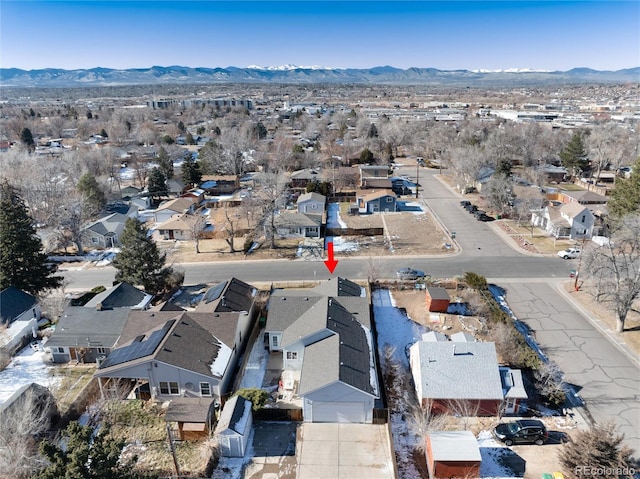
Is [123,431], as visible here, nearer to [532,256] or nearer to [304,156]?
[532,256]

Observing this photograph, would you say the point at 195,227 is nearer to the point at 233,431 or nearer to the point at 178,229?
the point at 178,229

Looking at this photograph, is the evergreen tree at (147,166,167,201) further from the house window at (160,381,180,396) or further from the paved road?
the house window at (160,381,180,396)

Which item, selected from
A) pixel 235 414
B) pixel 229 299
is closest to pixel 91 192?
pixel 229 299

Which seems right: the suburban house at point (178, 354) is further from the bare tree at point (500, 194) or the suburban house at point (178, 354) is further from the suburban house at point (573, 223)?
the bare tree at point (500, 194)

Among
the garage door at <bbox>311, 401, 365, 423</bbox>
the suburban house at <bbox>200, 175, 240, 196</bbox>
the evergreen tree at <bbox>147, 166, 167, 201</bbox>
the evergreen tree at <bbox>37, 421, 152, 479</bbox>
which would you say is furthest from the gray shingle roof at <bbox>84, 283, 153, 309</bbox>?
the suburban house at <bbox>200, 175, 240, 196</bbox>

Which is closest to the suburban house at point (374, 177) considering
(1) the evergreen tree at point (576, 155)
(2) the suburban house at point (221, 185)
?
(2) the suburban house at point (221, 185)

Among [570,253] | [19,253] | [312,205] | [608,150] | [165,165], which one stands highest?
[608,150]
